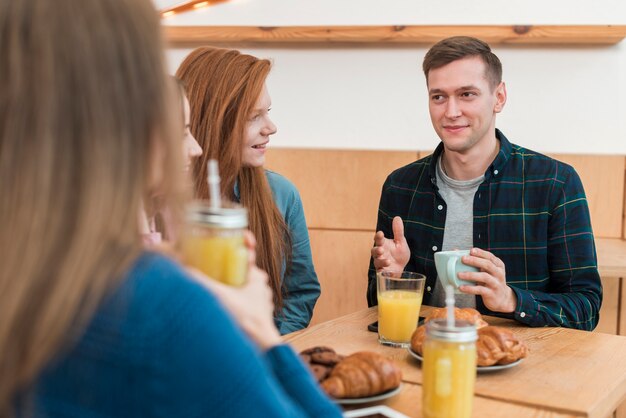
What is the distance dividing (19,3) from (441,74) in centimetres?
171

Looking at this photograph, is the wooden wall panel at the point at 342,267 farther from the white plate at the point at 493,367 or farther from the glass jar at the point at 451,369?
the glass jar at the point at 451,369

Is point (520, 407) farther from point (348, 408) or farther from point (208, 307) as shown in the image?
point (208, 307)

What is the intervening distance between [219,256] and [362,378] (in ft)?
1.21

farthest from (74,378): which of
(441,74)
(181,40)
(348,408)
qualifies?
(181,40)

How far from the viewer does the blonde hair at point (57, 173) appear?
0.66 m

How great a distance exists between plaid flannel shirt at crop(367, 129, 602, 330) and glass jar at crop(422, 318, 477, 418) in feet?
2.72

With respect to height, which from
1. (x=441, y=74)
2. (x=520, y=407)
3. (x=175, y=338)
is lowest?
(x=520, y=407)

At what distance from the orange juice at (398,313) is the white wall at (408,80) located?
1.55 meters

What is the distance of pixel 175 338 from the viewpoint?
671mm

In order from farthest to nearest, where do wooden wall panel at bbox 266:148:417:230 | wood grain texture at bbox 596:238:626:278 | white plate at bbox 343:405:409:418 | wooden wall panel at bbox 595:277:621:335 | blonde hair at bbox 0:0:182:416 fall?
1. wooden wall panel at bbox 266:148:417:230
2. wooden wall panel at bbox 595:277:621:335
3. wood grain texture at bbox 596:238:626:278
4. white plate at bbox 343:405:409:418
5. blonde hair at bbox 0:0:182:416

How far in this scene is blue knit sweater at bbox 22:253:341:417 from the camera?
0.66 meters

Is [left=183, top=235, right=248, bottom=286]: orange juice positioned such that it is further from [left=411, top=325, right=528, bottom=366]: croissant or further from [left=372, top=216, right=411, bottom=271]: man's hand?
[left=372, top=216, right=411, bottom=271]: man's hand

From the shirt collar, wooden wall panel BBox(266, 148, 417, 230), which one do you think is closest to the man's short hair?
the shirt collar

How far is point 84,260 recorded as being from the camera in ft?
2.18
